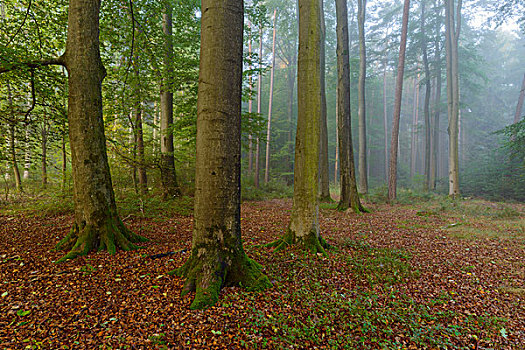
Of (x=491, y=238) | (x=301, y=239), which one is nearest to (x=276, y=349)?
(x=301, y=239)

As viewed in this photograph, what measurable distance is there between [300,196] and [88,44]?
4.65 meters

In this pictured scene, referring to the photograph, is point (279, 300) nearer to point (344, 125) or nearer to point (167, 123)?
point (167, 123)

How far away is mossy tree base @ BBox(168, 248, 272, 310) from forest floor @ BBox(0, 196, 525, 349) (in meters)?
0.11

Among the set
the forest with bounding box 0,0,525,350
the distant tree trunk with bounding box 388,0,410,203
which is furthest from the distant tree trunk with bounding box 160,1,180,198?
the distant tree trunk with bounding box 388,0,410,203

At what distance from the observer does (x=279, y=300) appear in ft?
10.2

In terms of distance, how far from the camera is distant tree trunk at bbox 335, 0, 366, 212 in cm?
1018

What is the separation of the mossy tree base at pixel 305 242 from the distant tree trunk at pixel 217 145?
1864 millimetres

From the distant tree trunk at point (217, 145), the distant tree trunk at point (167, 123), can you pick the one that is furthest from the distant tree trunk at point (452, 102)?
the distant tree trunk at point (217, 145)

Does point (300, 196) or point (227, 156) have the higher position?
point (227, 156)

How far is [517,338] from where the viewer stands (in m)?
2.85

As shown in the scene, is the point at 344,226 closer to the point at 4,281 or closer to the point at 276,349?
the point at 276,349

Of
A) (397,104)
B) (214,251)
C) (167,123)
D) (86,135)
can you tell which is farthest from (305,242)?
(397,104)

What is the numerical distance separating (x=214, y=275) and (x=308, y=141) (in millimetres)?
2986

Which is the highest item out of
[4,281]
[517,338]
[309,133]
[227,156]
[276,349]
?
[309,133]
